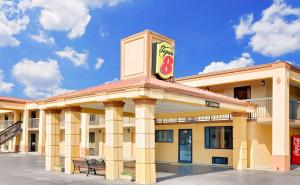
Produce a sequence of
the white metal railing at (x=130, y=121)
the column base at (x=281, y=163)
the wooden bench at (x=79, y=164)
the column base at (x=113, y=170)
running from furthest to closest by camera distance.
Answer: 1. the white metal railing at (x=130, y=121)
2. the column base at (x=281, y=163)
3. the wooden bench at (x=79, y=164)
4. the column base at (x=113, y=170)

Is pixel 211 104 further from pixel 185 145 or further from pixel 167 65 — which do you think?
pixel 185 145

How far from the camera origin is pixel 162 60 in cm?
2083

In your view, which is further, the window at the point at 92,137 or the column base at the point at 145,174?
the window at the point at 92,137

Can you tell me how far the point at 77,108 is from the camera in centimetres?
2059

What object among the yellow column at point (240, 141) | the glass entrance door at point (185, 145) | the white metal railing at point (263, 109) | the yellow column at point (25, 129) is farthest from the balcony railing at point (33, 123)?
the white metal railing at point (263, 109)

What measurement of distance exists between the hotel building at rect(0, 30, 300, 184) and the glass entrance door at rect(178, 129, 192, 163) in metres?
0.08

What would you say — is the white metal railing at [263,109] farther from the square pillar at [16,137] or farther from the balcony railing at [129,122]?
the square pillar at [16,137]

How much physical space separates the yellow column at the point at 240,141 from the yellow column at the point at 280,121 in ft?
5.94

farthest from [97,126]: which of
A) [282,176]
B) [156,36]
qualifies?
[282,176]

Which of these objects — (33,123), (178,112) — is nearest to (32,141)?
(33,123)

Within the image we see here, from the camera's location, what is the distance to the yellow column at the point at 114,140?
57.3 ft

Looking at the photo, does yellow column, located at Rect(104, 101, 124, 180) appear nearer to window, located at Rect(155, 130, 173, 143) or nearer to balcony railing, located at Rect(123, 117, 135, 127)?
window, located at Rect(155, 130, 173, 143)

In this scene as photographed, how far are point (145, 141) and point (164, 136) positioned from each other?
1507 cm

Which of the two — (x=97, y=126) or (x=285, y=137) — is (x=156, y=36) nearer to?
(x=285, y=137)
